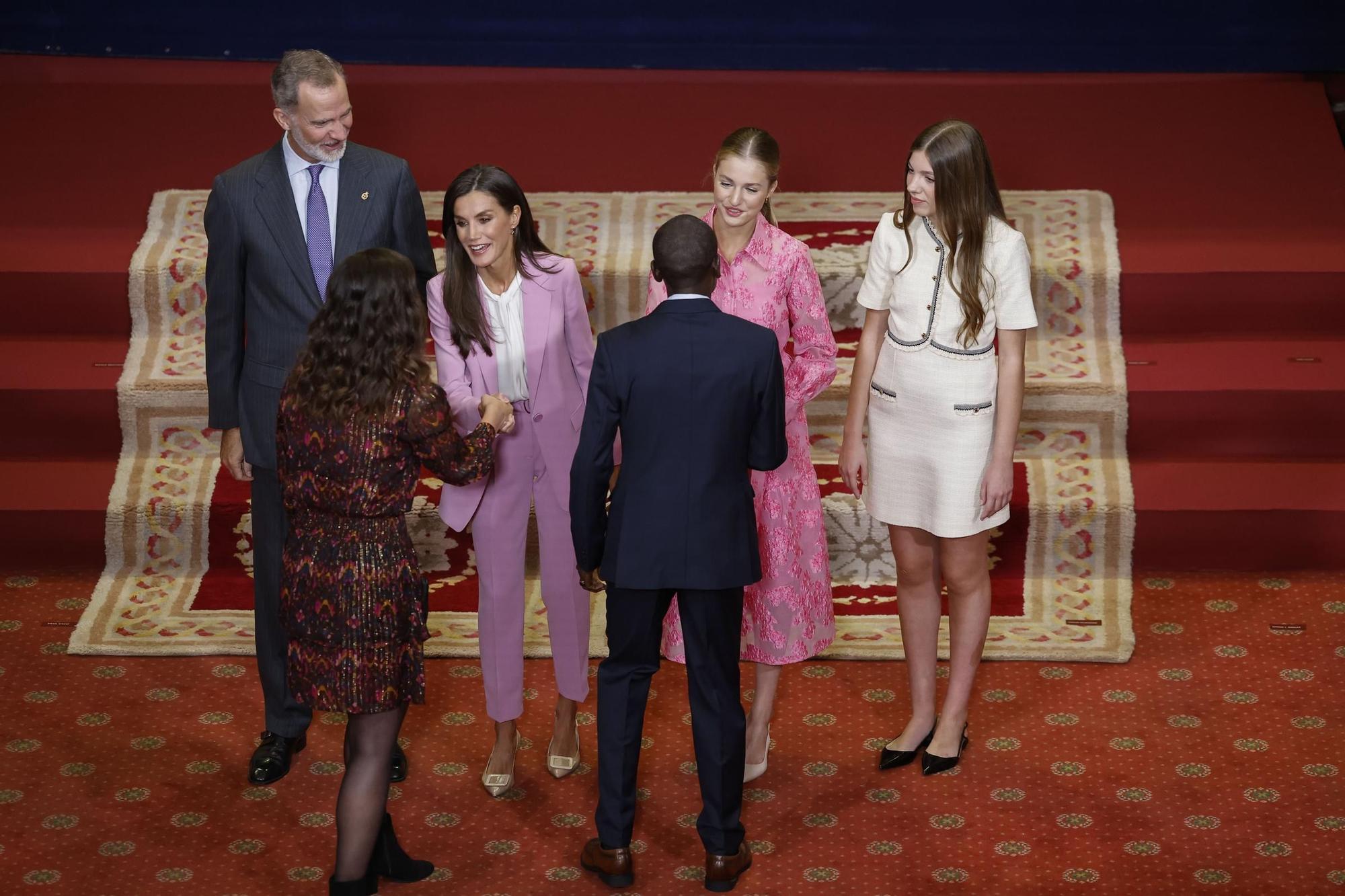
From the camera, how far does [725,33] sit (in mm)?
7211

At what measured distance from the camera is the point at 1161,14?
7.16 metres

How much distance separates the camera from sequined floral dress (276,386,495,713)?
3.33m

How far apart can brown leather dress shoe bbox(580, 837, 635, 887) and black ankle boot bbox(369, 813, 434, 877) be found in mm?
386

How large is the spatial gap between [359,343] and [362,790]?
0.97 m

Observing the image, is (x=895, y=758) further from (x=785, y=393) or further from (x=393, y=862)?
(x=393, y=862)

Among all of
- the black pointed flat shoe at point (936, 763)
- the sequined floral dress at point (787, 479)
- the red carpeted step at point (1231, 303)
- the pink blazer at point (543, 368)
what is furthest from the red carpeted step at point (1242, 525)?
the pink blazer at point (543, 368)

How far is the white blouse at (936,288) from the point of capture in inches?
151

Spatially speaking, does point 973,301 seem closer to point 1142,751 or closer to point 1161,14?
point 1142,751

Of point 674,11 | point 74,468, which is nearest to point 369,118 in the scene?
point 674,11

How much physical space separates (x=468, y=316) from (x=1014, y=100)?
3.90 meters

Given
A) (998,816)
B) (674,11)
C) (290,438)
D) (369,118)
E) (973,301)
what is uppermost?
(674,11)

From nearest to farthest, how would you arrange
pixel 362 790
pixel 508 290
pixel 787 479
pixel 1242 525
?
pixel 362 790 → pixel 508 290 → pixel 787 479 → pixel 1242 525

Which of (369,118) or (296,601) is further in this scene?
(369,118)

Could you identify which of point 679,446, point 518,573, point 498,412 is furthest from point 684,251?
point 518,573
